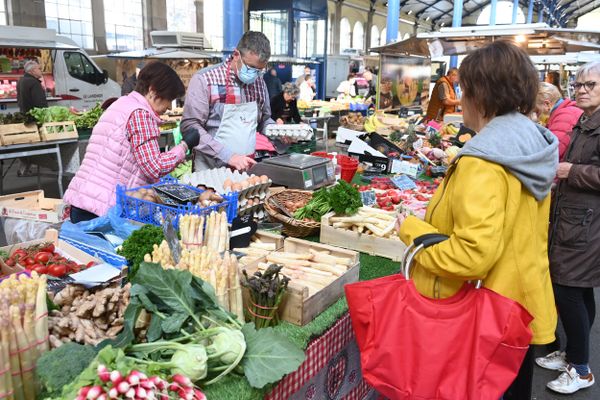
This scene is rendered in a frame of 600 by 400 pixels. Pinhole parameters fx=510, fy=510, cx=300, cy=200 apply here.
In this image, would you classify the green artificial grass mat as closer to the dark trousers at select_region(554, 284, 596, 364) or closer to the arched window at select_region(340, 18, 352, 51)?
the dark trousers at select_region(554, 284, 596, 364)

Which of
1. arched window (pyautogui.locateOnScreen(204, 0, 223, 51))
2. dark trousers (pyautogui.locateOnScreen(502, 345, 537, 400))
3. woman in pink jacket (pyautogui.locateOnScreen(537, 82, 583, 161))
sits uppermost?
arched window (pyautogui.locateOnScreen(204, 0, 223, 51))

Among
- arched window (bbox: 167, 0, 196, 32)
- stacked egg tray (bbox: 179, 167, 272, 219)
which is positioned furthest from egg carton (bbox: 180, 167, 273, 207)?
arched window (bbox: 167, 0, 196, 32)

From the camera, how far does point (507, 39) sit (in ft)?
24.7

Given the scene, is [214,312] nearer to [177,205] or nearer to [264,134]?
[177,205]

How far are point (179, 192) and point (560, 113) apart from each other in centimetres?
281

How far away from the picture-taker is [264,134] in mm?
4625

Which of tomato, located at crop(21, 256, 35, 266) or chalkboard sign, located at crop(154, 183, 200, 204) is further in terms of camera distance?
chalkboard sign, located at crop(154, 183, 200, 204)

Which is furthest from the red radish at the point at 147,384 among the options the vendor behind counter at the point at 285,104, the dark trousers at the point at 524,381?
the vendor behind counter at the point at 285,104

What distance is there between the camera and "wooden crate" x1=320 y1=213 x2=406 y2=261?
2.89 metres

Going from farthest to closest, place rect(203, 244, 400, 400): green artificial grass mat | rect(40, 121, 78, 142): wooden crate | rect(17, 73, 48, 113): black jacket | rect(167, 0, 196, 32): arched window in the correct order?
1. rect(167, 0, 196, 32): arched window
2. rect(17, 73, 48, 113): black jacket
3. rect(40, 121, 78, 142): wooden crate
4. rect(203, 244, 400, 400): green artificial grass mat

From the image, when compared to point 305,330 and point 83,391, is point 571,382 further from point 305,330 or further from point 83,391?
point 83,391

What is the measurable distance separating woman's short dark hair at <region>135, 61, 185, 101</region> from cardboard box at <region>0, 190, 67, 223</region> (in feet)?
4.28

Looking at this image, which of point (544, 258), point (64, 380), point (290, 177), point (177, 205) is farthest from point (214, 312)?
point (290, 177)

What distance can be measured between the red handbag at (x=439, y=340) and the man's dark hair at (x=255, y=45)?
7.89ft
